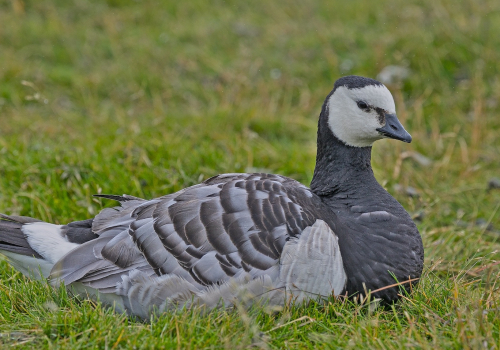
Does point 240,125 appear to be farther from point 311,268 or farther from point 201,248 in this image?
point 311,268

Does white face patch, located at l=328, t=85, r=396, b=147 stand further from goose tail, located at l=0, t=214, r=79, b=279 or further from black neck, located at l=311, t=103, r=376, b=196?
goose tail, located at l=0, t=214, r=79, b=279

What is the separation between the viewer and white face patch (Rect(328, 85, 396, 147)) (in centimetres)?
375

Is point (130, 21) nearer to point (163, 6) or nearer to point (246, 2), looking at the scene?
point (163, 6)

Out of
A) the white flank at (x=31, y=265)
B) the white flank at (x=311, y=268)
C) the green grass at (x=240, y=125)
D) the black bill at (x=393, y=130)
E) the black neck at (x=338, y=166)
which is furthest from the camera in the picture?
the black neck at (x=338, y=166)

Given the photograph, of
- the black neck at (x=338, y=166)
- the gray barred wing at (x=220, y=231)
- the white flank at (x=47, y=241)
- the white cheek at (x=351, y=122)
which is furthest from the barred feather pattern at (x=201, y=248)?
the white cheek at (x=351, y=122)

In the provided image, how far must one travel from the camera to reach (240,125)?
6.57m

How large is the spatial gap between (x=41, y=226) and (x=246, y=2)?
7.48m

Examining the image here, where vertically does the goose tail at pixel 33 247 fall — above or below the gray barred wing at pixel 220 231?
below

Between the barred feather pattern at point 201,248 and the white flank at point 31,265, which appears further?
the white flank at point 31,265

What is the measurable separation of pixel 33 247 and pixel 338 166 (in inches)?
77.0

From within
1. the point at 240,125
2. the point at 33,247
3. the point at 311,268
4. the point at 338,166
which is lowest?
the point at 33,247

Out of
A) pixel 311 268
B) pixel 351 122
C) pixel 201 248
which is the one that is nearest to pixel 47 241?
pixel 201 248

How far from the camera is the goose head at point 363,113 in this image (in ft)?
12.3

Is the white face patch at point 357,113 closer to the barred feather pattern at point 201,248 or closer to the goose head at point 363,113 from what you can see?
the goose head at point 363,113
